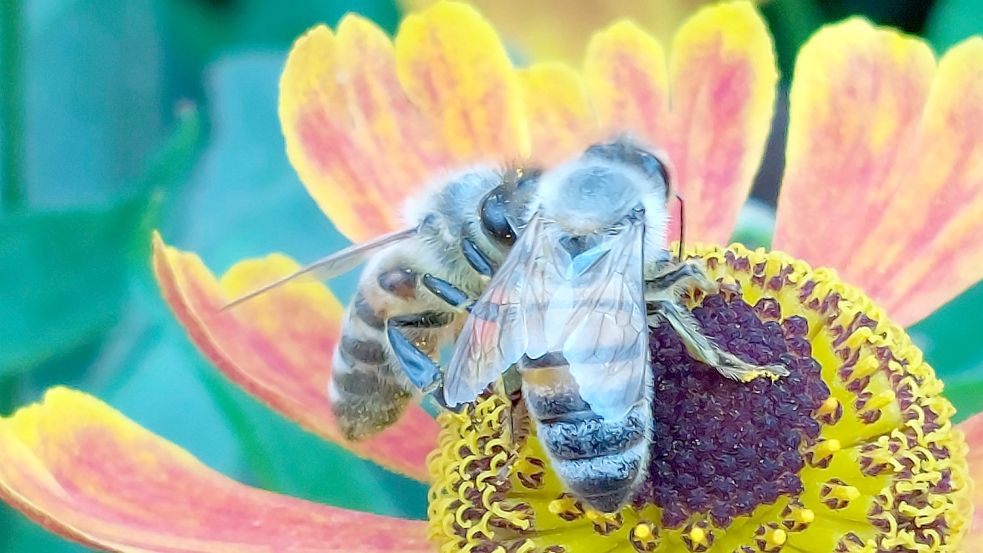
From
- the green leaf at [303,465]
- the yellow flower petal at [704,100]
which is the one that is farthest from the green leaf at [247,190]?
the yellow flower petal at [704,100]

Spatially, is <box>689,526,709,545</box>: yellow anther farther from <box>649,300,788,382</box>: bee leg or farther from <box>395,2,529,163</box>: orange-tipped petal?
<box>395,2,529,163</box>: orange-tipped petal

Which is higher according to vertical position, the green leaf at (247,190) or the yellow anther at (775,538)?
the yellow anther at (775,538)

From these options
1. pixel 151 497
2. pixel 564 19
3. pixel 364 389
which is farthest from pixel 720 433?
pixel 564 19

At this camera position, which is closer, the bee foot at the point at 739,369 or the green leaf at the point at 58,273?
the bee foot at the point at 739,369

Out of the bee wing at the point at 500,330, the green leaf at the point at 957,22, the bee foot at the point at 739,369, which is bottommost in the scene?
the green leaf at the point at 957,22

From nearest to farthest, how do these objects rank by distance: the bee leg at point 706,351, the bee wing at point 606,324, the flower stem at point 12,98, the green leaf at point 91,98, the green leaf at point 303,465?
the bee wing at point 606,324
the bee leg at point 706,351
the green leaf at point 303,465
the flower stem at point 12,98
the green leaf at point 91,98

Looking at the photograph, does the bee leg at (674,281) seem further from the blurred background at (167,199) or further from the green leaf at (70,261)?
the green leaf at (70,261)

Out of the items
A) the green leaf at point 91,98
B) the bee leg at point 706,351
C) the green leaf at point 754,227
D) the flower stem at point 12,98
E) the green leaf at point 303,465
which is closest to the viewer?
the bee leg at point 706,351
